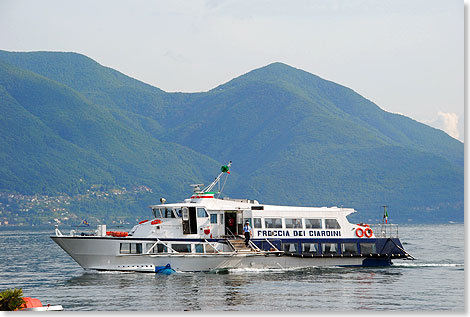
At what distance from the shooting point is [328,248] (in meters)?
43.8

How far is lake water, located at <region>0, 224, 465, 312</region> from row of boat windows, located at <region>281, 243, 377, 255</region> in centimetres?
108

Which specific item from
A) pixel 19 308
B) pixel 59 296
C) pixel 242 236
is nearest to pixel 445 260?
pixel 242 236

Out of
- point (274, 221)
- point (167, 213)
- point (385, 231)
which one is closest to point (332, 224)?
point (274, 221)

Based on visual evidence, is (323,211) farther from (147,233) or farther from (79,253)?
(79,253)

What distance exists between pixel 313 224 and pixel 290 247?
2152mm

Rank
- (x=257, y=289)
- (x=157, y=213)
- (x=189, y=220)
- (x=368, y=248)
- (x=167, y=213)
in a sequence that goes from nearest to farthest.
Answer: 1. (x=257, y=289)
2. (x=189, y=220)
3. (x=167, y=213)
4. (x=157, y=213)
5. (x=368, y=248)

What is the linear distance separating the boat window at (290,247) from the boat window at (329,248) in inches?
63.3

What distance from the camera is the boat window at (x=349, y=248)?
4409 cm

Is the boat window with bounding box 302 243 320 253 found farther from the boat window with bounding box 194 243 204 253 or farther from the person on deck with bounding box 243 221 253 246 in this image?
the boat window with bounding box 194 243 204 253

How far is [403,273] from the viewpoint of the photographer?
43.2 m

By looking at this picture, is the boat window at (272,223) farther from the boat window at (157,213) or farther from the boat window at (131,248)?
the boat window at (131,248)

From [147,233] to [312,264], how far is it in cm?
959

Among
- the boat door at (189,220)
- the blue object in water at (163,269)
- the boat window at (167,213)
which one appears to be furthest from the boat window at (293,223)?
the blue object in water at (163,269)

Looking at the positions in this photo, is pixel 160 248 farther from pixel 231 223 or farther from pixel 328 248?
pixel 328 248
